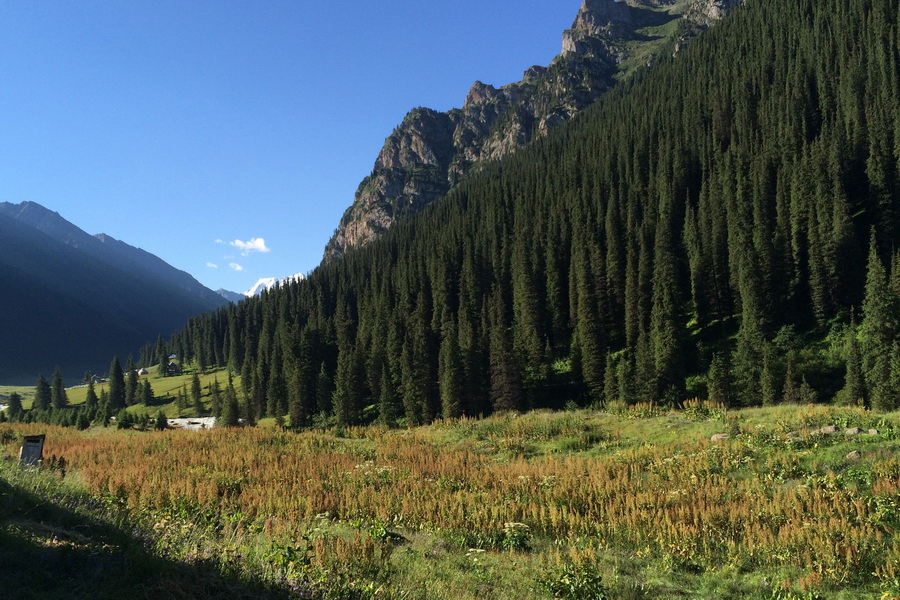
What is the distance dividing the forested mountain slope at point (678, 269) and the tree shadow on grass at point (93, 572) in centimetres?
5167

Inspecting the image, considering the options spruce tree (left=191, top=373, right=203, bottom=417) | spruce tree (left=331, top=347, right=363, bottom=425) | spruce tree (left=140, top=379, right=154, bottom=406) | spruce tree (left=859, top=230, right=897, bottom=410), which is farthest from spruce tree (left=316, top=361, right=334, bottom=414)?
spruce tree (left=859, top=230, right=897, bottom=410)

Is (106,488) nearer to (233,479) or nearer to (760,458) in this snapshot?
(233,479)

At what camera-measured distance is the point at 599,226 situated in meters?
99.5

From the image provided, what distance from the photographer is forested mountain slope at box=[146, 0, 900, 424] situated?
5525 cm


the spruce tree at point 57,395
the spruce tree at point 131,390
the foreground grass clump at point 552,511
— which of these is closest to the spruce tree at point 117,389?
the spruce tree at point 131,390

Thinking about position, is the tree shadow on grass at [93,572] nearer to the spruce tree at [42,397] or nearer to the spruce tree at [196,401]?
the spruce tree at [196,401]

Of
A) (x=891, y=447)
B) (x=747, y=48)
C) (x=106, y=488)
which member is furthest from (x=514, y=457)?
(x=747, y=48)

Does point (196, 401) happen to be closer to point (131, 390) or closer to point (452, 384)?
point (131, 390)

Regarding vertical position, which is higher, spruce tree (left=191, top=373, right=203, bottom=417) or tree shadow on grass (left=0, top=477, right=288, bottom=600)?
A: tree shadow on grass (left=0, top=477, right=288, bottom=600)

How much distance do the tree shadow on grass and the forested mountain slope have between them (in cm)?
5167

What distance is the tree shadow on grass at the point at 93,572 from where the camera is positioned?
6.02 meters

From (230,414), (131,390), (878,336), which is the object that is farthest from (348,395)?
(131,390)

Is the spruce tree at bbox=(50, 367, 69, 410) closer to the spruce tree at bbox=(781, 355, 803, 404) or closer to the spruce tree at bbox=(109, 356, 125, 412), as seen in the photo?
the spruce tree at bbox=(109, 356, 125, 412)

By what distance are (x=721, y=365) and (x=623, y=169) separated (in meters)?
81.4
